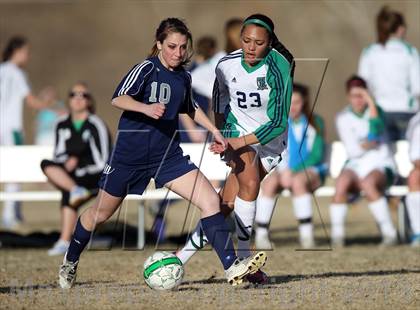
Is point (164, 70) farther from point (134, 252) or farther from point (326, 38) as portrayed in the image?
point (326, 38)

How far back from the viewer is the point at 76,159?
470 inches

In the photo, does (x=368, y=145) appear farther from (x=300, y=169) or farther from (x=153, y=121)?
(x=153, y=121)

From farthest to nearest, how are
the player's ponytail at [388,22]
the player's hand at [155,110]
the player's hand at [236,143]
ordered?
1. the player's ponytail at [388,22]
2. the player's hand at [236,143]
3. the player's hand at [155,110]

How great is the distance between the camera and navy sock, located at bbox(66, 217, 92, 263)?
7941mm

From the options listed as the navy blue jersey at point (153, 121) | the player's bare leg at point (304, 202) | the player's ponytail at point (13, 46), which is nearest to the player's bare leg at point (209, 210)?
the navy blue jersey at point (153, 121)

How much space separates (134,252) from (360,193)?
2723mm

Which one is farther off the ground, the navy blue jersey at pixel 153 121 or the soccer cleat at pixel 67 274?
the navy blue jersey at pixel 153 121

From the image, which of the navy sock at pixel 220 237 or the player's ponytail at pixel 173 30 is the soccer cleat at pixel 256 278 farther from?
the player's ponytail at pixel 173 30

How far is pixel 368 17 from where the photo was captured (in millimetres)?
26219

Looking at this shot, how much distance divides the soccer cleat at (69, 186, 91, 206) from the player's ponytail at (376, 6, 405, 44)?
3831 mm

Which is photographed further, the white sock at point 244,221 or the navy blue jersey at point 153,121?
the white sock at point 244,221

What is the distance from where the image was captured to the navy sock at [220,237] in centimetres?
748

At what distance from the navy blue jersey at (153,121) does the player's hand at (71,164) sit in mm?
4214

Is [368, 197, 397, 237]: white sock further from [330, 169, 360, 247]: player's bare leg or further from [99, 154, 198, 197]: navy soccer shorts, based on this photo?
[99, 154, 198, 197]: navy soccer shorts
